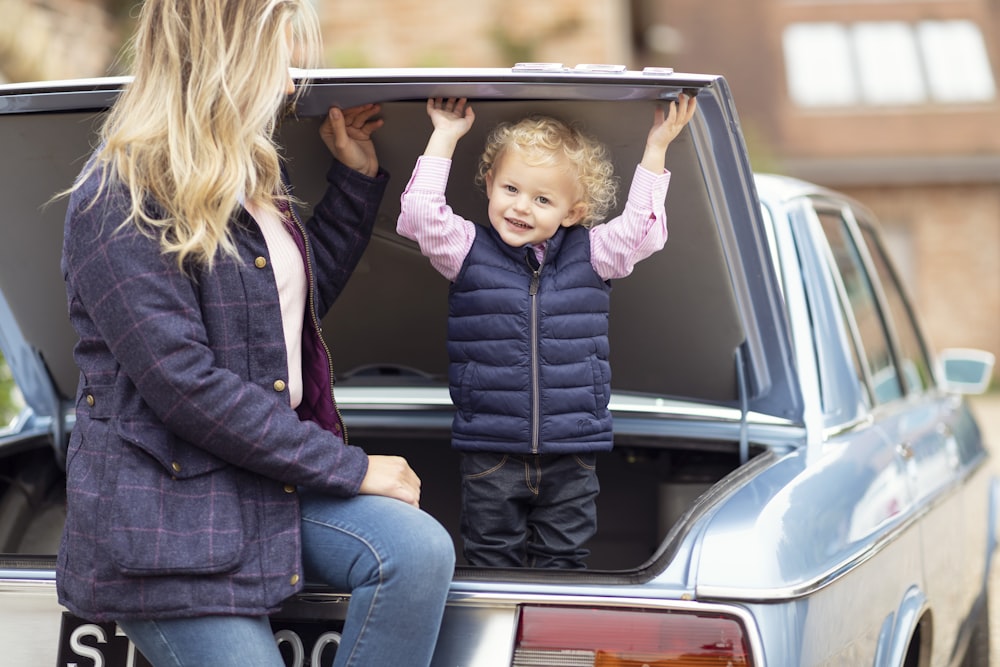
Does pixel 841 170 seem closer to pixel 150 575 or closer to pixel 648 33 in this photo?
pixel 648 33

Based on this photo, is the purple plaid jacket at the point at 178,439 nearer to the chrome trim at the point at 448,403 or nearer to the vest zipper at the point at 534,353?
the vest zipper at the point at 534,353

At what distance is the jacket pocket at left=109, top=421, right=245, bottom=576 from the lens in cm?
188

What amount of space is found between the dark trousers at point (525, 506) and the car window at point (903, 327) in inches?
61.9

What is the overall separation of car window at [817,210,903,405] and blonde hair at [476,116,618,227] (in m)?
0.94

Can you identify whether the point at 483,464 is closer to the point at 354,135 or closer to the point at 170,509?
the point at 354,135

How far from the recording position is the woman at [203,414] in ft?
6.26

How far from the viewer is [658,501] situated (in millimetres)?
3375

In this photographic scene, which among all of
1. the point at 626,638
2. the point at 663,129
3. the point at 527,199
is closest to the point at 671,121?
the point at 663,129

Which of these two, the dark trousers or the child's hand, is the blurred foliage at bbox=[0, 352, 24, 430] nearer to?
the dark trousers

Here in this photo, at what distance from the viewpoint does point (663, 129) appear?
92.4 inches

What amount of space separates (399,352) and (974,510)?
2080 mm

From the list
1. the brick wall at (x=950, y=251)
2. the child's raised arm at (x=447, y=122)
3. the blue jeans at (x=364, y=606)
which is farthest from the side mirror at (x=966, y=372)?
the brick wall at (x=950, y=251)

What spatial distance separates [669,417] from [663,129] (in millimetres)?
1007

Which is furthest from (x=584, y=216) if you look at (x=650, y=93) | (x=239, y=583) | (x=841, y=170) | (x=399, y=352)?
(x=841, y=170)
